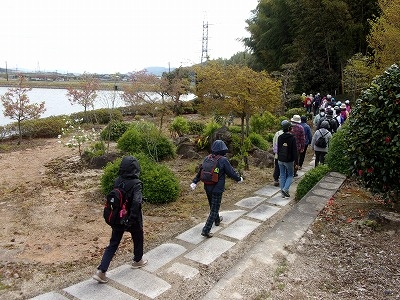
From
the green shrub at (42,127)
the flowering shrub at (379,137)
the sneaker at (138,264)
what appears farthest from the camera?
the green shrub at (42,127)

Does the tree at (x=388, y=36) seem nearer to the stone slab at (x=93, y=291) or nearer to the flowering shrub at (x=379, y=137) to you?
the flowering shrub at (x=379, y=137)

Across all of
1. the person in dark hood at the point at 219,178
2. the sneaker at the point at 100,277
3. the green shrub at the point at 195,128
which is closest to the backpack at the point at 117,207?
the sneaker at the point at 100,277

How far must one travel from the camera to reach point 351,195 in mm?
5500

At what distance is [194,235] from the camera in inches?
194

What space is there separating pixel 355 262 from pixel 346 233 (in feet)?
2.19

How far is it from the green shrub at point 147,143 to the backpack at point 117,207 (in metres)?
5.45

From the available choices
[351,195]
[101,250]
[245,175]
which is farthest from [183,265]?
[245,175]

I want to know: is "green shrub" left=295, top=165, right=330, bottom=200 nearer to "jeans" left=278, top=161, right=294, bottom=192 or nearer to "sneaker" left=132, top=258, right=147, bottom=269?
"jeans" left=278, top=161, right=294, bottom=192

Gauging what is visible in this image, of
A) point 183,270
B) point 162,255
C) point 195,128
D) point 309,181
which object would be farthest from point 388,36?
point 183,270

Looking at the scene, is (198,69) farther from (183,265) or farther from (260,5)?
(260,5)

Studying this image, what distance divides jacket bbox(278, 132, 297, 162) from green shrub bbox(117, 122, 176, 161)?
150 inches

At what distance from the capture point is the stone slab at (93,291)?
135 inches

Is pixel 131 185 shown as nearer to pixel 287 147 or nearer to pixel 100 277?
pixel 100 277

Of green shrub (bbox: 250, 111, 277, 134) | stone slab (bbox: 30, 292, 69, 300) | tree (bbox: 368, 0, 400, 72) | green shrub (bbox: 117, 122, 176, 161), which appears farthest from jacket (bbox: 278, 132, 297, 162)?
tree (bbox: 368, 0, 400, 72)
